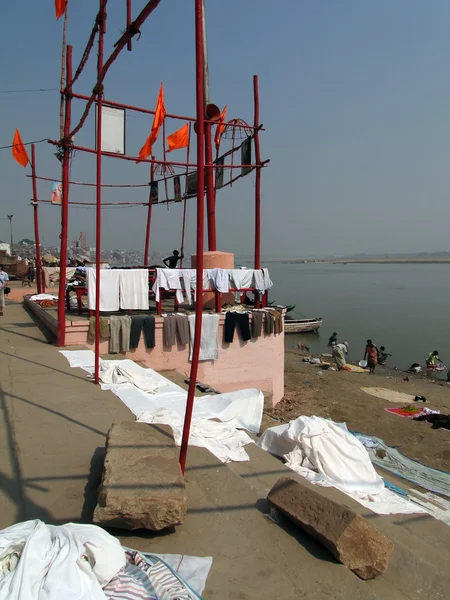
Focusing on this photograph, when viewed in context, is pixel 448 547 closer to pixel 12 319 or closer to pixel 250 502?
pixel 250 502

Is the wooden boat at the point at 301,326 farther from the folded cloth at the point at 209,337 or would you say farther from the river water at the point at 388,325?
the folded cloth at the point at 209,337

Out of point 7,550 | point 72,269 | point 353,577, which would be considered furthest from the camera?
point 72,269

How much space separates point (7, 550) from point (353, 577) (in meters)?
1.99

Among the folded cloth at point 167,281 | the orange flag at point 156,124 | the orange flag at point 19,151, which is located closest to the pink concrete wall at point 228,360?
the folded cloth at point 167,281

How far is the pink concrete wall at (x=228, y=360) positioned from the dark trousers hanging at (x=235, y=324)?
13cm

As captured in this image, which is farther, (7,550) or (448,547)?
(448,547)

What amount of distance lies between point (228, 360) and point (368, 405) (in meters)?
4.65

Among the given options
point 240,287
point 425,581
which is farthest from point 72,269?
point 425,581

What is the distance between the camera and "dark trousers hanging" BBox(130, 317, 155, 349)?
9922 millimetres

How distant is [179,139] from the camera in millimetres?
15062

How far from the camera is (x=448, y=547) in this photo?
3936 millimetres

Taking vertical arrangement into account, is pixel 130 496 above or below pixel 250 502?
above

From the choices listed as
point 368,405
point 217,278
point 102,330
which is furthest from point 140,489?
point 368,405

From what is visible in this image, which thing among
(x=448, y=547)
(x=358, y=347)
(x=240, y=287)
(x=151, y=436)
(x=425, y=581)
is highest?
(x=240, y=287)
